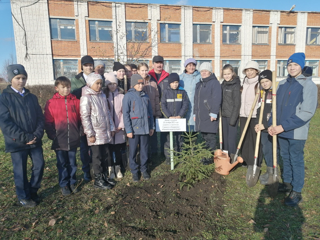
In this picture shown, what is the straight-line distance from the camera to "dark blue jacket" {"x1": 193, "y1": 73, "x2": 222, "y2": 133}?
441 centimetres

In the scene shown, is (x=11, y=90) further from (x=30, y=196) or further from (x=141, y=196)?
(x=141, y=196)

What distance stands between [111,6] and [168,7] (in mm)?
4946

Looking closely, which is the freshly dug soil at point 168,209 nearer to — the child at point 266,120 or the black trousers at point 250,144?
the black trousers at point 250,144

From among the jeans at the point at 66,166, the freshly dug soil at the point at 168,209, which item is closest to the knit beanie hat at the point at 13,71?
the jeans at the point at 66,166

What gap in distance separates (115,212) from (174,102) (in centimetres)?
261

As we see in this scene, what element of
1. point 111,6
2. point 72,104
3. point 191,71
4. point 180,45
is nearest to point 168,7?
point 180,45

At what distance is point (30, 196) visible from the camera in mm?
3490

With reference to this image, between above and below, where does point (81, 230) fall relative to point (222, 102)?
below

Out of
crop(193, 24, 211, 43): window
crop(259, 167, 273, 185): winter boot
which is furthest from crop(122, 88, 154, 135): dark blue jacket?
crop(193, 24, 211, 43): window

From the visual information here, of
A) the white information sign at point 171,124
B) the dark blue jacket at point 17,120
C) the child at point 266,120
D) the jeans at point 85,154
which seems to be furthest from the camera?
the white information sign at point 171,124

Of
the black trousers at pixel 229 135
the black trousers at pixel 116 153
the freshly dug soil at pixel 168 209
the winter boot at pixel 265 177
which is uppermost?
the black trousers at pixel 229 135

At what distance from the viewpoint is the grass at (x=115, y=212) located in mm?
2717

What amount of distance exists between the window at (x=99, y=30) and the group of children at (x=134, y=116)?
1468cm

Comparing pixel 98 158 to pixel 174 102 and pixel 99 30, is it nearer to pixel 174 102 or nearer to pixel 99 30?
pixel 174 102
